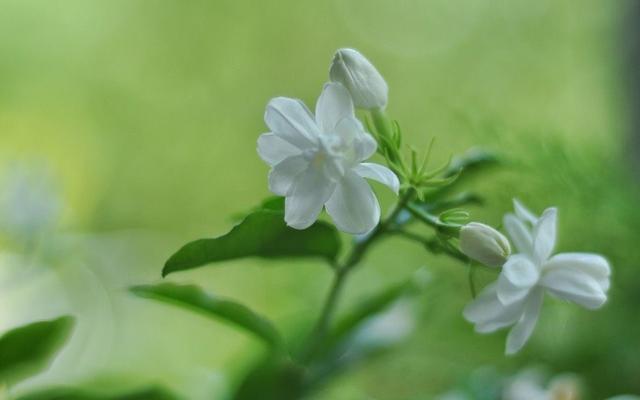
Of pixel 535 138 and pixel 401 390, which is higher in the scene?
pixel 535 138

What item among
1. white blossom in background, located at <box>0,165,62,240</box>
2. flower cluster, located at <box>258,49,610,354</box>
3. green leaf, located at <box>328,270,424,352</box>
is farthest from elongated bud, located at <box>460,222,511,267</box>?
white blossom in background, located at <box>0,165,62,240</box>

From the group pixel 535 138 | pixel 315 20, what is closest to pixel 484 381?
pixel 535 138

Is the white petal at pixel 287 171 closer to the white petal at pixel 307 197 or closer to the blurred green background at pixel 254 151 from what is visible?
the white petal at pixel 307 197

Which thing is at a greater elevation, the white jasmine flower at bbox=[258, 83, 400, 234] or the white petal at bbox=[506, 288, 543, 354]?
the white jasmine flower at bbox=[258, 83, 400, 234]

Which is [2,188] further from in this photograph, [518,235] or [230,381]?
[518,235]

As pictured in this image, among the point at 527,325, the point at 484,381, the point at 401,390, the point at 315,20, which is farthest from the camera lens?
the point at 315,20

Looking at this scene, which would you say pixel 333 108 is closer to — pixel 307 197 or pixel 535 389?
pixel 307 197

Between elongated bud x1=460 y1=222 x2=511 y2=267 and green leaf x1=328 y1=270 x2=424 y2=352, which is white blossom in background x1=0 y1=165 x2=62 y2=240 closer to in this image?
green leaf x1=328 y1=270 x2=424 y2=352

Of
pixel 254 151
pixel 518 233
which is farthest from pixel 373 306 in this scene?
pixel 254 151
